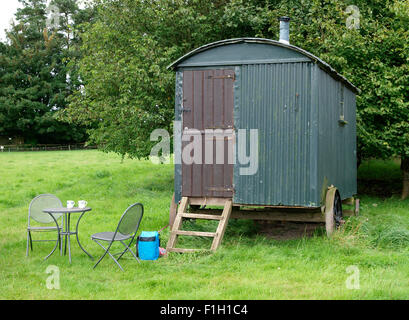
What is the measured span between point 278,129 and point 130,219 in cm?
284

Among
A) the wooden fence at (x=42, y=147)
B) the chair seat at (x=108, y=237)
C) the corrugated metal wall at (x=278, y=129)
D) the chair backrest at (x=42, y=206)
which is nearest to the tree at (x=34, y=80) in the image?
the wooden fence at (x=42, y=147)

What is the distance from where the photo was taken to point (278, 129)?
25.5 ft

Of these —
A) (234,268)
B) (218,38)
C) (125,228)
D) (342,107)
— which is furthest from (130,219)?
(218,38)

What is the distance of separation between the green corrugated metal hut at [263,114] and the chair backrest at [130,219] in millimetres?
1708

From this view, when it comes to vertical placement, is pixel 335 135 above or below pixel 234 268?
above

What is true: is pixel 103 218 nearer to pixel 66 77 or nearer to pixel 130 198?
pixel 130 198

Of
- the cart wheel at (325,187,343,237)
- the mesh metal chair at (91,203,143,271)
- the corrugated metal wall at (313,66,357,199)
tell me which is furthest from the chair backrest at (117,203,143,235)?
the cart wheel at (325,187,343,237)

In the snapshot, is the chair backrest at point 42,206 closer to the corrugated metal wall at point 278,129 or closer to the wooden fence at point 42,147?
the corrugated metal wall at point 278,129

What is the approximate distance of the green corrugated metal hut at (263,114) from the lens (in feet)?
25.0

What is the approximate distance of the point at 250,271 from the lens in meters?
6.21

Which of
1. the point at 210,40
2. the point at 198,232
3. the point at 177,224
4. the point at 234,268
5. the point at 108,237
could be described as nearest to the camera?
the point at 234,268

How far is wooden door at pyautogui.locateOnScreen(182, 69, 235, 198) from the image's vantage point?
7969mm

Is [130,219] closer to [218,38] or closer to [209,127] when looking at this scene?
[209,127]

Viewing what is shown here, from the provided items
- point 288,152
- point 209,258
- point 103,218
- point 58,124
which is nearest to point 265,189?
point 288,152
